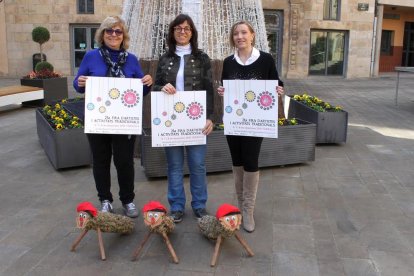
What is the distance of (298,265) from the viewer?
11.0 ft

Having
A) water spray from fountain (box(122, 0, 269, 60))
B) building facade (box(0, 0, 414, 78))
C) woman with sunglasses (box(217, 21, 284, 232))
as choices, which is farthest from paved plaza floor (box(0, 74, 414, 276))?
building facade (box(0, 0, 414, 78))

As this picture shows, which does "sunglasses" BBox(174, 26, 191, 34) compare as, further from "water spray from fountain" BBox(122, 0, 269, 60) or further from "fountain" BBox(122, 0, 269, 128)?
"water spray from fountain" BBox(122, 0, 269, 60)

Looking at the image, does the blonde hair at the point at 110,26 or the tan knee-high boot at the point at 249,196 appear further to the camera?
the tan knee-high boot at the point at 249,196

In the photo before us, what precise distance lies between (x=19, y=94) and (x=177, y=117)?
8.15 meters

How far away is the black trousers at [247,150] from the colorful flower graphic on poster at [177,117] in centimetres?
31

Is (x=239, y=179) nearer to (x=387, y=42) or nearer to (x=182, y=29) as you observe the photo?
(x=182, y=29)

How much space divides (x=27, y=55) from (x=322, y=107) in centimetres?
1611

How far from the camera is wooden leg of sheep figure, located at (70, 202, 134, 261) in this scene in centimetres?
340

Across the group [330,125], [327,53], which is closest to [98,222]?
[330,125]

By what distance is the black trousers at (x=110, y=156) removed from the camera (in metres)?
4.02

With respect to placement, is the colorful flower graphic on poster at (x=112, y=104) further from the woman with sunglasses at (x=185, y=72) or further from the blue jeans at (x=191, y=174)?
the blue jeans at (x=191, y=174)

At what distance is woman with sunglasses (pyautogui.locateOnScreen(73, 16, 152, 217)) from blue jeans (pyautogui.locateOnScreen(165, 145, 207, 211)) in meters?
0.39

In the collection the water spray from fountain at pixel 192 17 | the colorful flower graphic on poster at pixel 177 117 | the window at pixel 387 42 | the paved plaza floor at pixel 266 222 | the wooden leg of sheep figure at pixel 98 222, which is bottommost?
the paved plaza floor at pixel 266 222

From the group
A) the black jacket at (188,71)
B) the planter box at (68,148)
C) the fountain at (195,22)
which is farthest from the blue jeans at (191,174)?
the fountain at (195,22)
